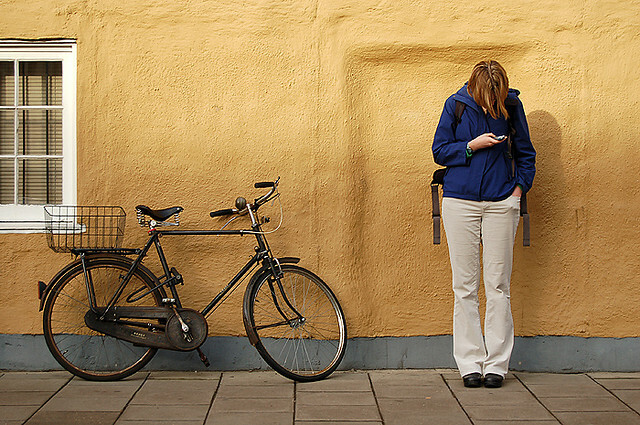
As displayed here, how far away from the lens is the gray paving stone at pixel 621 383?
546 cm

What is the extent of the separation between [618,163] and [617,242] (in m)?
0.59

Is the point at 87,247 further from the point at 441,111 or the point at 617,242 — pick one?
the point at 617,242

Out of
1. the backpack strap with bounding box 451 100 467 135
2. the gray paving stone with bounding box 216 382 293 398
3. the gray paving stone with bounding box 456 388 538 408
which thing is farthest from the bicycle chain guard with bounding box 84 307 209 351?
the backpack strap with bounding box 451 100 467 135

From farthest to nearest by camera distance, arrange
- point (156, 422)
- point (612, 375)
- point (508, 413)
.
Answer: point (612, 375)
point (508, 413)
point (156, 422)

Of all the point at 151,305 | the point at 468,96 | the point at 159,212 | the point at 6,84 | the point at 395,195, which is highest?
the point at 6,84

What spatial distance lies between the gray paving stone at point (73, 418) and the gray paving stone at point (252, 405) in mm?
632

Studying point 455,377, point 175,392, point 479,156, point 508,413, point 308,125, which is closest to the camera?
point 508,413

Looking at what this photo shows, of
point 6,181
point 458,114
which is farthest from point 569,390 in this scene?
point 6,181

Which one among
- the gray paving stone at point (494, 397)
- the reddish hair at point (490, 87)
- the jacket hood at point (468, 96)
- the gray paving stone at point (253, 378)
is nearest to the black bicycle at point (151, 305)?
the gray paving stone at point (253, 378)

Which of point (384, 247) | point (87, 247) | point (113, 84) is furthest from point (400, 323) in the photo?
point (113, 84)

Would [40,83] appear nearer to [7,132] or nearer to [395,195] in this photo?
[7,132]

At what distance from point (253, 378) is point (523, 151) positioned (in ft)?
8.20

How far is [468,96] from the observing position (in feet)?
18.0

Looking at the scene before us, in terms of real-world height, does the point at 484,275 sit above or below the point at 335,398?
above
